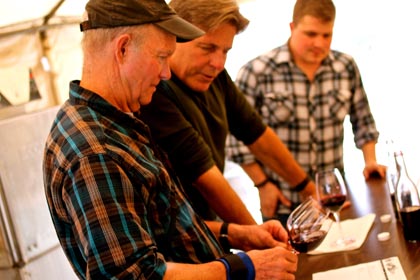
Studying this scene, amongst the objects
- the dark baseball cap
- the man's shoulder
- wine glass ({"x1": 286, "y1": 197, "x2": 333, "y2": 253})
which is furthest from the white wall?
the dark baseball cap

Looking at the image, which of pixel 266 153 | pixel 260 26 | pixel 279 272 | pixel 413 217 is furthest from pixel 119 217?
pixel 260 26

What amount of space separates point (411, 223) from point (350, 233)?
0.64 ft

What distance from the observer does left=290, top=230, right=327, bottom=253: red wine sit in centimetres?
138

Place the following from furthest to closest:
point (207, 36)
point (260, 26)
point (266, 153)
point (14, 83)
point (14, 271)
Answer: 1. point (260, 26)
2. point (14, 83)
3. point (14, 271)
4. point (266, 153)
5. point (207, 36)

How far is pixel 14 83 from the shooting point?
3.31 meters

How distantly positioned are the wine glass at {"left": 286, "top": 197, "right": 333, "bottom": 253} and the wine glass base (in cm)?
13

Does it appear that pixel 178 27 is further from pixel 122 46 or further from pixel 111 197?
pixel 111 197

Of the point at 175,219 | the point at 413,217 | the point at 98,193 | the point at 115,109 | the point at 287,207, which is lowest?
the point at 287,207

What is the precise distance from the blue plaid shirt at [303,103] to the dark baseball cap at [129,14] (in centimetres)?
138

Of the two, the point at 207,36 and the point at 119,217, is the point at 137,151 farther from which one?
the point at 207,36

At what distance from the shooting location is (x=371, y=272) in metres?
1.32

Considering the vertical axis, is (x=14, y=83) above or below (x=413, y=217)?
above

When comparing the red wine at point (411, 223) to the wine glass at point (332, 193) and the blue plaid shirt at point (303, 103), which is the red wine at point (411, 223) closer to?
the wine glass at point (332, 193)

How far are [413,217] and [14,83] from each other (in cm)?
247
